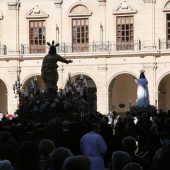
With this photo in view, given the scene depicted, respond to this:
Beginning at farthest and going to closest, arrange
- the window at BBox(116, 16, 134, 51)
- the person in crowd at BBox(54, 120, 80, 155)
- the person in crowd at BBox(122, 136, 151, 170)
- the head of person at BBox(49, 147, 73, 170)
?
the window at BBox(116, 16, 134, 51)
the person in crowd at BBox(54, 120, 80, 155)
the person in crowd at BBox(122, 136, 151, 170)
the head of person at BBox(49, 147, 73, 170)

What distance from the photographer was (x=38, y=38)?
39438 millimetres

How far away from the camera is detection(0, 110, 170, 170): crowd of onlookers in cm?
645

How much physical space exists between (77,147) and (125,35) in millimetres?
27724

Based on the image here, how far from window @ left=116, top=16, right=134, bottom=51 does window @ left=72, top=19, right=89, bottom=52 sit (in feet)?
6.84

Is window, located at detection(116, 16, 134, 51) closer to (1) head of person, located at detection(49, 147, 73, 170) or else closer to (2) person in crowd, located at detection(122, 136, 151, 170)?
(2) person in crowd, located at detection(122, 136, 151, 170)

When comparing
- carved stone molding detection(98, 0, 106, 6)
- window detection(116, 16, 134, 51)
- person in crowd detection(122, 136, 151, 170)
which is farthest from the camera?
carved stone molding detection(98, 0, 106, 6)

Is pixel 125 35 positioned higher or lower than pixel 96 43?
higher

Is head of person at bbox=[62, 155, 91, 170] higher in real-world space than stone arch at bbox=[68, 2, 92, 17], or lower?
lower

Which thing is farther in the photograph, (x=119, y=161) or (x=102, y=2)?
(x=102, y=2)

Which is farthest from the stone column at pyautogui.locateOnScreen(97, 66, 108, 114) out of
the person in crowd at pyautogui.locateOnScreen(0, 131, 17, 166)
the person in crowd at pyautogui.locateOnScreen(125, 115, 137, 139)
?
the person in crowd at pyautogui.locateOnScreen(0, 131, 17, 166)

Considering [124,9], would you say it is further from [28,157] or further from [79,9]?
[28,157]

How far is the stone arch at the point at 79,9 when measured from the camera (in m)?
38.7

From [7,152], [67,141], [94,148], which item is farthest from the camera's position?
[67,141]

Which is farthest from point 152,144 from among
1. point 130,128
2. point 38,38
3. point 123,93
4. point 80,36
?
point 123,93
